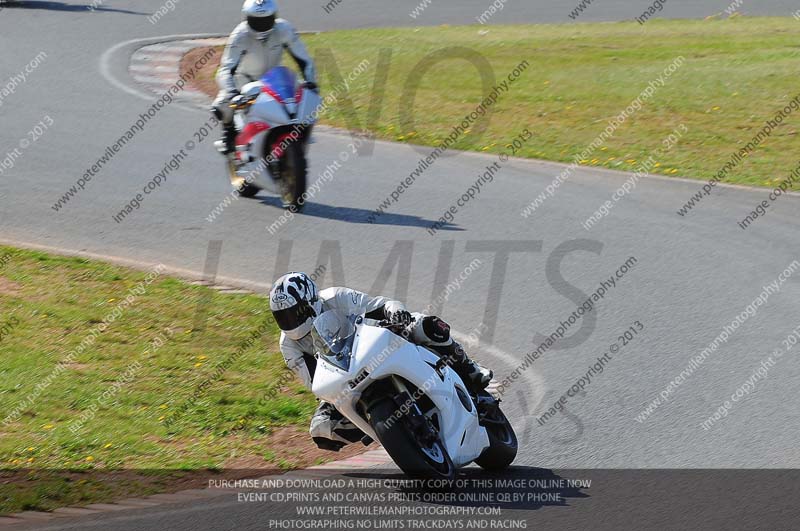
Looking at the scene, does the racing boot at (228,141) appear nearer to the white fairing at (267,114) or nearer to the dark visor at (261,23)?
the white fairing at (267,114)

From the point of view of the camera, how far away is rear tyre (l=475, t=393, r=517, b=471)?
7.73 metres

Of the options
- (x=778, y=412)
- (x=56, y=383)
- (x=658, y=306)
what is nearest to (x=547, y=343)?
(x=658, y=306)

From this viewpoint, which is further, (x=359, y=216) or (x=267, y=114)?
(x=359, y=216)

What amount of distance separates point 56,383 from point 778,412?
19.4 ft

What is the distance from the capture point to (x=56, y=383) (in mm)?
10047

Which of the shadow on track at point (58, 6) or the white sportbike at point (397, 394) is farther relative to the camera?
the shadow on track at point (58, 6)

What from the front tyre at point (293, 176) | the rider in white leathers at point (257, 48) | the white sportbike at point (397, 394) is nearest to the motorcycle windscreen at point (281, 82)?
the rider in white leathers at point (257, 48)

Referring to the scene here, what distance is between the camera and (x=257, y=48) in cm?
1480

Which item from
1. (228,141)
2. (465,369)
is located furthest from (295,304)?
(228,141)

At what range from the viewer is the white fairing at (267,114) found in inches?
547

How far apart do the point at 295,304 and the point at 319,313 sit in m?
0.21

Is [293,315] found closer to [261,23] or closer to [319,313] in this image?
[319,313]

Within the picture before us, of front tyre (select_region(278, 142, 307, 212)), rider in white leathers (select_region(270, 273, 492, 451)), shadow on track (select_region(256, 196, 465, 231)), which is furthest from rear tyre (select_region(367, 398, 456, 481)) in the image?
front tyre (select_region(278, 142, 307, 212))

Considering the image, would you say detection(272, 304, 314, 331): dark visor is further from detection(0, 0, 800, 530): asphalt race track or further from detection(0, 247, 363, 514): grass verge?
detection(0, 247, 363, 514): grass verge
